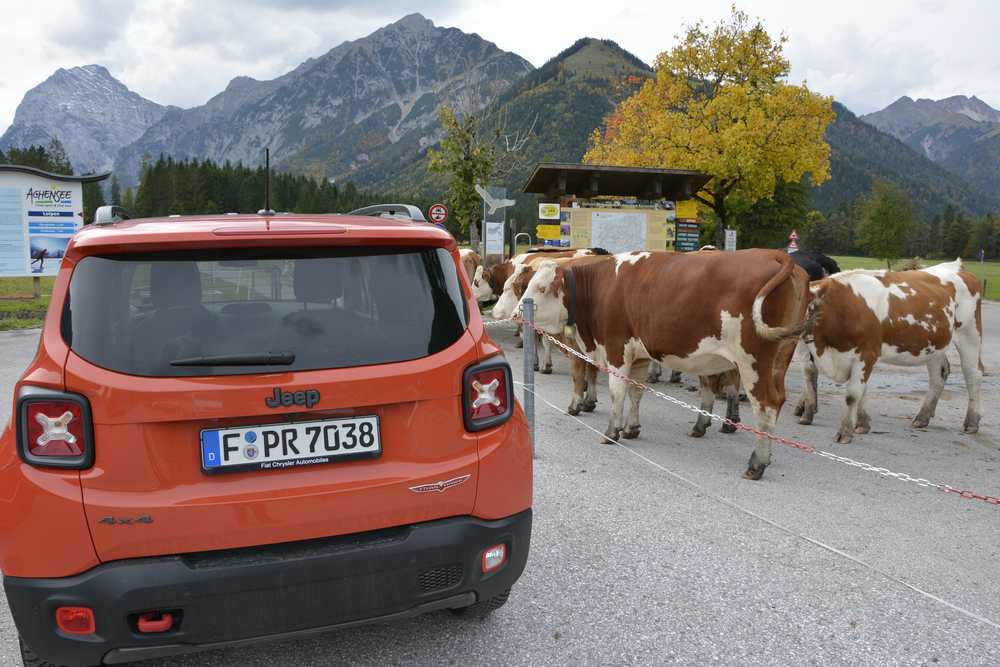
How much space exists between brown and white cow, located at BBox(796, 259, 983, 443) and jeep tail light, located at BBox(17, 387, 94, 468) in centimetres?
642

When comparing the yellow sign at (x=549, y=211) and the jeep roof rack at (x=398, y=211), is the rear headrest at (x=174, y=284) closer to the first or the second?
the jeep roof rack at (x=398, y=211)

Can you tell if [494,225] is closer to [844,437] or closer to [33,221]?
[33,221]

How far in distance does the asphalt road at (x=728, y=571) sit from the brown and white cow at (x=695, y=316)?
0.71 metres

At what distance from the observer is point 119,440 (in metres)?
2.15

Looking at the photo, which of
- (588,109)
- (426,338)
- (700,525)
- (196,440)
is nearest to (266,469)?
(196,440)

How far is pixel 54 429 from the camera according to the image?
2.15 m

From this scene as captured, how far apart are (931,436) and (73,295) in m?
7.44

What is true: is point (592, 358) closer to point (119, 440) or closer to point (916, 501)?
point (916, 501)

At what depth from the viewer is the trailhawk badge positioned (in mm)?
2424

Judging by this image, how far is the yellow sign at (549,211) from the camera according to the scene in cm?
1562

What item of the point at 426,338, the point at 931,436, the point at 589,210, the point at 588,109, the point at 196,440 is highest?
the point at 588,109

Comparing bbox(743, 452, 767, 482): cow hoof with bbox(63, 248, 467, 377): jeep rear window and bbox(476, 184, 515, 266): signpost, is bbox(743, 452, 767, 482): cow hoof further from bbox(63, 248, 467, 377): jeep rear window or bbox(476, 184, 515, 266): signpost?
bbox(476, 184, 515, 266): signpost

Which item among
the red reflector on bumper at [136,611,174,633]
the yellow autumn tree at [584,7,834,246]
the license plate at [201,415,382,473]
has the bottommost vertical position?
the red reflector on bumper at [136,611,174,633]

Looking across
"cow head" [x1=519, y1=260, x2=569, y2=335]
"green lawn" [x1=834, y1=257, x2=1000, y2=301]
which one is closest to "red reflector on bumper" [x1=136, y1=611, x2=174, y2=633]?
"cow head" [x1=519, y1=260, x2=569, y2=335]
